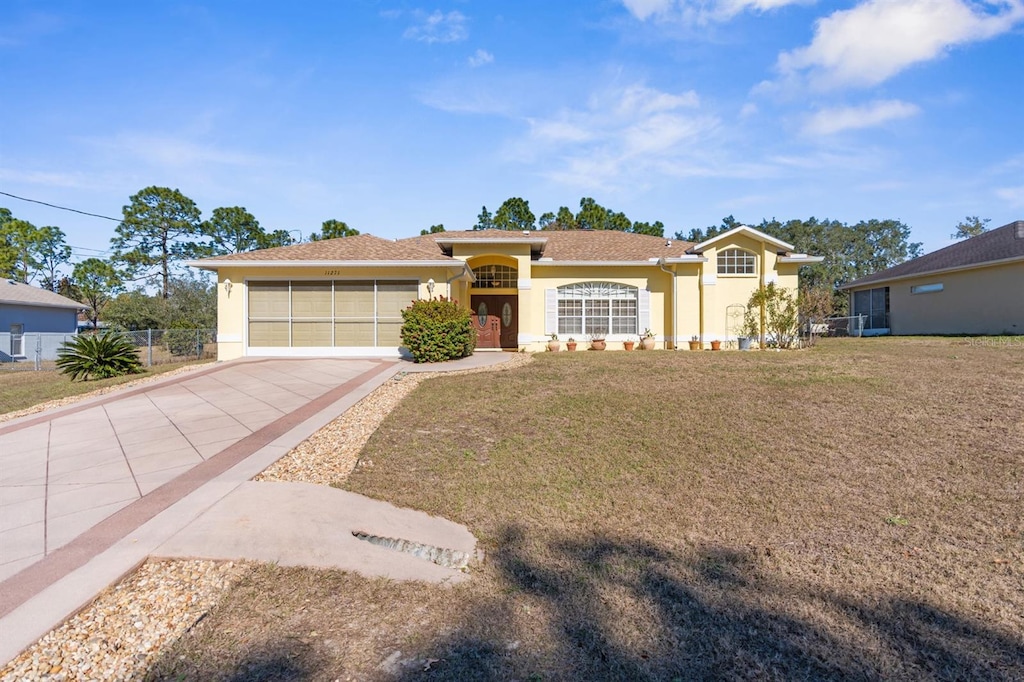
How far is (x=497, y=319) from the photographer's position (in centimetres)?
1834

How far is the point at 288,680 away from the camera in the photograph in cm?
246

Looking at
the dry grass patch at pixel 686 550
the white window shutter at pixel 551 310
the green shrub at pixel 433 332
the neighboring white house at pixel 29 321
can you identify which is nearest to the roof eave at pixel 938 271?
the dry grass patch at pixel 686 550

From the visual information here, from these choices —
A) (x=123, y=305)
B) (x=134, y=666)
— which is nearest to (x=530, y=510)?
(x=134, y=666)

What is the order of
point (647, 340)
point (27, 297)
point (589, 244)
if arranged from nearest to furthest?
point (647, 340) < point (589, 244) < point (27, 297)

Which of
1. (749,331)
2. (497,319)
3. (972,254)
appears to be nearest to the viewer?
Answer: (749,331)

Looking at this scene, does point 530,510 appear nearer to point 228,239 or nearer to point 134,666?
point 134,666

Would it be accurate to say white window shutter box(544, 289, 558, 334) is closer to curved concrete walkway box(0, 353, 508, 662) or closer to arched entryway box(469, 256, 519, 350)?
arched entryway box(469, 256, 519, 350)

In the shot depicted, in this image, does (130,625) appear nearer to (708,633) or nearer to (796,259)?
(708,633)

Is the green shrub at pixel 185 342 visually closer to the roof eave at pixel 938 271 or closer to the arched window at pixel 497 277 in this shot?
the arched window at pixel 497 277

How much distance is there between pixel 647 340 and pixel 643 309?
3.71 feet

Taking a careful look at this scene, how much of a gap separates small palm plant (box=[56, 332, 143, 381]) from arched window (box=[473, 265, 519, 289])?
10527mm

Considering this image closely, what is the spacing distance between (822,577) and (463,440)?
4.21 metres

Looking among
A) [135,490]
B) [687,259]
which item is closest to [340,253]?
[687,259]

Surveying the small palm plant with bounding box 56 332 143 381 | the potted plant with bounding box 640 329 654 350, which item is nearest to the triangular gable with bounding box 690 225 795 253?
the potted plant with bounding box 640 329 654 350
